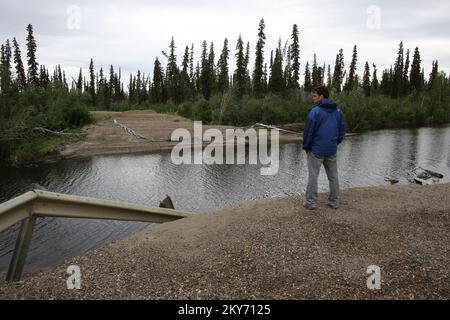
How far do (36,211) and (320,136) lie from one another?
4.77m

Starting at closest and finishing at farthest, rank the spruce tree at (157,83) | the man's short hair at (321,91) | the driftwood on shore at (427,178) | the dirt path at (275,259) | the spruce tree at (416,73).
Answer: the dirt path at (275,259)
the man's short hair at (321,91)
the driftwood on shore at (427,178)
the spruce tree at (157,83)
the spruce tree at (416,73)

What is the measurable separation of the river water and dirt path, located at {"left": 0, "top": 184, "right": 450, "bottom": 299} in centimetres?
451

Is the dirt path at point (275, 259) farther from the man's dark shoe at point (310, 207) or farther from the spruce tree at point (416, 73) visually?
the spruce tree at point (416, 73)

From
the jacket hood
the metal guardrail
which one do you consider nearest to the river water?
the metal guardrail

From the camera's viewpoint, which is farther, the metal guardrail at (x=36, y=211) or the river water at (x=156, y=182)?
the river water at (x=156, y=182)

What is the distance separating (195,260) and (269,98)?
157 feet

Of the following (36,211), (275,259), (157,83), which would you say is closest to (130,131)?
(36,211)

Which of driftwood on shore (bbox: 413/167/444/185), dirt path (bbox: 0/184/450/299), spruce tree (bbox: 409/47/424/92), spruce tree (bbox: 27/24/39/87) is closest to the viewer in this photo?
dirt path (bbox: 0/184/450/299)

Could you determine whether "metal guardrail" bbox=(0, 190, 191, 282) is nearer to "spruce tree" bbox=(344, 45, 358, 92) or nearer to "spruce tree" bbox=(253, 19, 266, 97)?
"spruce tree" bbox=(253, 19, 266, 97)

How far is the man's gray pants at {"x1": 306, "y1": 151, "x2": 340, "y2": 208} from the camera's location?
691cm

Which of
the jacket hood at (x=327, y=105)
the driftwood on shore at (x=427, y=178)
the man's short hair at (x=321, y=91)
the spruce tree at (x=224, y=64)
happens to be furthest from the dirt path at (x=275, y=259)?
the spruce tree at (x=224, y=64)

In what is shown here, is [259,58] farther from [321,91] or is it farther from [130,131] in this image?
[321,91]

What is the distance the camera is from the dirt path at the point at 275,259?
4.26 m

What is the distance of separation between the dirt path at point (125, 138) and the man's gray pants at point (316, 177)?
2277 centimetres
